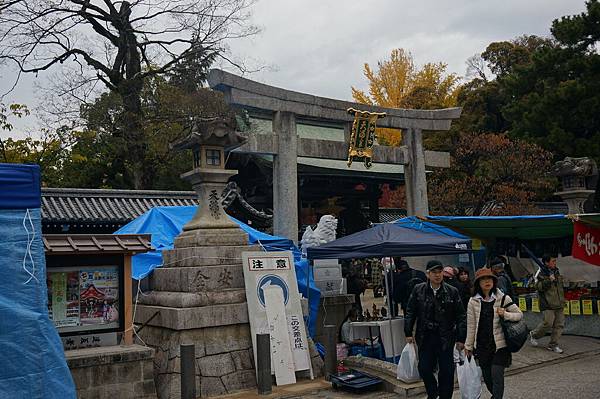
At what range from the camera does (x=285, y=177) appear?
562 inches

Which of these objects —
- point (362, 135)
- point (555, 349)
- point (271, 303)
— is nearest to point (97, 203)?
point (362, 135)

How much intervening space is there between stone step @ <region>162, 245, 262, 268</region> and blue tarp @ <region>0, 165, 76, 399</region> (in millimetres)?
3189

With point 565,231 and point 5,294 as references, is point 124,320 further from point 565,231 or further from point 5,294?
point 565,231

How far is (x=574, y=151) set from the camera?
79.9 ft

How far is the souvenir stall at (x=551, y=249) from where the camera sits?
Result: 10812mm

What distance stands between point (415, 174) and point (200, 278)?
33.2 feet

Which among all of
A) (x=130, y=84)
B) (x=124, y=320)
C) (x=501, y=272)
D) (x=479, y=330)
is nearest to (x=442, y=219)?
(x=501, y=272)

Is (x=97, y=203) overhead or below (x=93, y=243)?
overhead

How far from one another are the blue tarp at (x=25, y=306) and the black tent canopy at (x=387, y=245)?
4768 mm

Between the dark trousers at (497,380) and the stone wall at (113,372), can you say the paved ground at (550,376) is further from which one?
the stone wall at (113,372)

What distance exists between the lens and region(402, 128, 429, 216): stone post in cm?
1723

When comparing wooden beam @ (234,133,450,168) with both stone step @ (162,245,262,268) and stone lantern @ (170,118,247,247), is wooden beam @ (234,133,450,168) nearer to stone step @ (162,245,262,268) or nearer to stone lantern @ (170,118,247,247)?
stone lantern @ (170,118,247,247)

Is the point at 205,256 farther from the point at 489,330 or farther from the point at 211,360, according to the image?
the point at 489,330

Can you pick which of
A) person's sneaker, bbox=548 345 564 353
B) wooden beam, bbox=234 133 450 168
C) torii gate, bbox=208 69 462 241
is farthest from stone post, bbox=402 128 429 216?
person's sneaker, bbox=548 345 564 353
